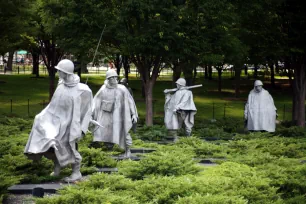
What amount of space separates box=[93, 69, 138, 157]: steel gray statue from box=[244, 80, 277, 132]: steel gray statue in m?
6.92

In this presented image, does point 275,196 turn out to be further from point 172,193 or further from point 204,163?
point 204,163

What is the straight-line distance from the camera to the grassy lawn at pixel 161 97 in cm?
3122

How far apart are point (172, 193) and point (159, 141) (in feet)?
31.8

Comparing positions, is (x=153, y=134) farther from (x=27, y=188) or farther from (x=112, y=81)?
(x=27, y=188)

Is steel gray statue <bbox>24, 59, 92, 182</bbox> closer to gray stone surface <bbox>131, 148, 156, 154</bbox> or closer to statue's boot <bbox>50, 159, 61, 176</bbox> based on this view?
statue's boot <bbox>50, 159, 61, 176</bbox>

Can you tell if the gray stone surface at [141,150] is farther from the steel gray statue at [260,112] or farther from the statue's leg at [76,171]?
the steel gray statue at [260,112]

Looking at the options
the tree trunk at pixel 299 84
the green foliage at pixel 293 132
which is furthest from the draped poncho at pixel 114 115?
the tree trunk at pixel 299 84

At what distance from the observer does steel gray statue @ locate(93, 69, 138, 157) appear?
1499 cm

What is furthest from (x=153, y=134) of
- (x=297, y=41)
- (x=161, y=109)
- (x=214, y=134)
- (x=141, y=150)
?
(x=161, y=109)

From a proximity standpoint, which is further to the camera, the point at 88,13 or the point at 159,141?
the point at 88,13

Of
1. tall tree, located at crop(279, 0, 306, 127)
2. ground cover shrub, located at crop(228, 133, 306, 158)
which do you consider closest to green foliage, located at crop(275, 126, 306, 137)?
ground cover shrub, located at crop(228, 133, 306, 158)

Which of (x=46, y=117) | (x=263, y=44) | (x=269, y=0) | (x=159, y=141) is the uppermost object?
(x=269, y=0)

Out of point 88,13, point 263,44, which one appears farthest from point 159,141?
point 263,44

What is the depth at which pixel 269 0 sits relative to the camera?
24.1 m
